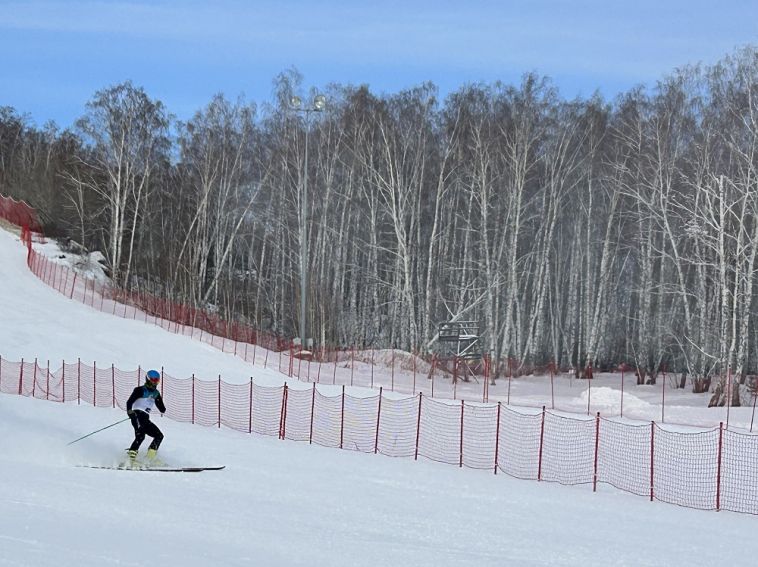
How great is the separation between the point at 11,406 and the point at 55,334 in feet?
49.4

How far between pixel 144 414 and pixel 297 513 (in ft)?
16.7

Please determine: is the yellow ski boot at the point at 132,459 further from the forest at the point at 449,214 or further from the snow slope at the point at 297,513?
the forest at the point at 449,214

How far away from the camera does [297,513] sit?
11.6 metres

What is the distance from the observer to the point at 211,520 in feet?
34.9

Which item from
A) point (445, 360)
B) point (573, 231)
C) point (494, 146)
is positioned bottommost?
point (445, 360)

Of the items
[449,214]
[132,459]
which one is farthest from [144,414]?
[449,214]

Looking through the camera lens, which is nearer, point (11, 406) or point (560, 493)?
point (560, 493)

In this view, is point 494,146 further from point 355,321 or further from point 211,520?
point 211,520

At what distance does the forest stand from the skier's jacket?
2114cm

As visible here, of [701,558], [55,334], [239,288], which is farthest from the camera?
[239,288]

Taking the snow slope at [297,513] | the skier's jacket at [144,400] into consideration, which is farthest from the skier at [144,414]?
the snow slope at [297,513]

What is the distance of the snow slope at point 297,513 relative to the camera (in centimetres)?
902

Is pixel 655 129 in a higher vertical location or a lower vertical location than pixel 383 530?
higher

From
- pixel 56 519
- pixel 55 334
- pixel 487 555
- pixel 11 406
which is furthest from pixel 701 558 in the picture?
pixel 55 334
